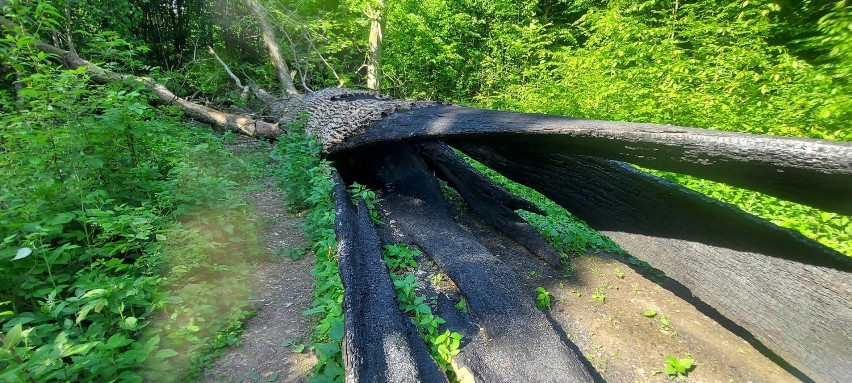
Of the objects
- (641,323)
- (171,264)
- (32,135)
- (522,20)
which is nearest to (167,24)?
(32,135)

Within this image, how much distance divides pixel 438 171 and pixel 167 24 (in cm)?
1071

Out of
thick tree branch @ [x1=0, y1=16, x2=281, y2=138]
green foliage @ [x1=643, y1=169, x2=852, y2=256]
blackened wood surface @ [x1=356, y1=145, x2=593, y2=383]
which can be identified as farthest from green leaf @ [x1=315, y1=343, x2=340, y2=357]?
thick tree branch @ [x1=0, y1=16, x2=281, y2=138]

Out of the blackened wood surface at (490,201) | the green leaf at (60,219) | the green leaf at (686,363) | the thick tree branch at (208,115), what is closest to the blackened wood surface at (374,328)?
the blackened wood surface at (490,201)

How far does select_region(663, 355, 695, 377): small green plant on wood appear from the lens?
6.43 ft

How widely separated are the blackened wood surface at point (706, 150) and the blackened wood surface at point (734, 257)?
0.29 m

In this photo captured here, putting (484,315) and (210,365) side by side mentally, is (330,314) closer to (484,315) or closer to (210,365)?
(210,365)

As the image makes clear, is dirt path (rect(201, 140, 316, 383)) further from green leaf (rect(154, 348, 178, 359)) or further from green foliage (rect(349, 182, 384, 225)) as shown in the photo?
green foliage (rect(349, 182, 384, 225))

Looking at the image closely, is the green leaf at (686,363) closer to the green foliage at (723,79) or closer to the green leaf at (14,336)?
the green foliage at (723,79)

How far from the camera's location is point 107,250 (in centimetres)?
243

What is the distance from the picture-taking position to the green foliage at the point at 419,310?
1872 mm

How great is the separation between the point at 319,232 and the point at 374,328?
1.84 m

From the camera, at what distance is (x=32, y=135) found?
2707 millimetres

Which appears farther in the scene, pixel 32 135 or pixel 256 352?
pixel 32 135

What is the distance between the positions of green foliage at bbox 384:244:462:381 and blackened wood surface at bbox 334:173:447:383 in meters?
0.08
